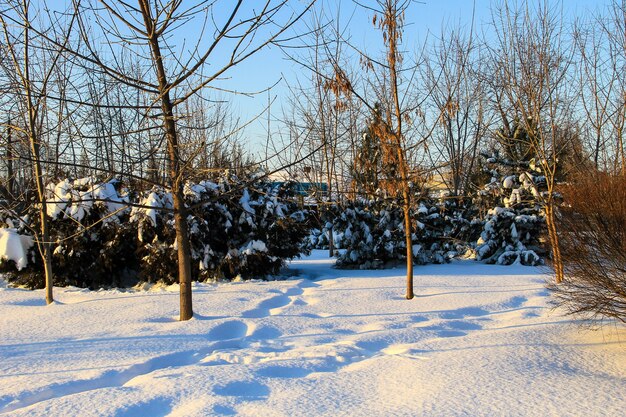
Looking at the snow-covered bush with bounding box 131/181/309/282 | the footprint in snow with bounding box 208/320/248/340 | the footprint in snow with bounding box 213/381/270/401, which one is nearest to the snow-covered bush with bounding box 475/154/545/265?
the snow-covered bush with bounding box 131/181/309/282

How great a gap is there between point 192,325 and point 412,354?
2.53 m

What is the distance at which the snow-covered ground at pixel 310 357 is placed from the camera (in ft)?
12.0

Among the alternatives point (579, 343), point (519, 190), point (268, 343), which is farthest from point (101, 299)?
point (519, 190)

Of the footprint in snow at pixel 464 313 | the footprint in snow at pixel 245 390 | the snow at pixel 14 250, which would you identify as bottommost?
the footprint in snow at pixel 245 390

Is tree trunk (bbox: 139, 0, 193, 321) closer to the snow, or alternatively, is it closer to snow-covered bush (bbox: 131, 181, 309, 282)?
snow-covered bush (bbox: 131, 181, 309, 282)

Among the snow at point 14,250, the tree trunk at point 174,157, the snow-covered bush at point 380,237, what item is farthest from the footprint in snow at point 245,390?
the snow-covered bush at point 380,237

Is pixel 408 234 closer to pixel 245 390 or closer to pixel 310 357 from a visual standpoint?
pixel 310 357

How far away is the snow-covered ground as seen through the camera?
144 inches

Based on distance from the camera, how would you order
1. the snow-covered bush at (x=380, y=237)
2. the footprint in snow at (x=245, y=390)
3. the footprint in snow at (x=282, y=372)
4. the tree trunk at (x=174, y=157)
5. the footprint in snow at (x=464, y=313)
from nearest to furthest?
the footprint in snow at (x=245, y=390) → the footprint in snow at (x=282, y=372) → the tree trunk at (x=174, y=157) → the footprint in snow at (x=464, y=313) → the snow-covered bush at (x=380, y=237)

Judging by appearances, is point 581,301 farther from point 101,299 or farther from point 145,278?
point 145,278

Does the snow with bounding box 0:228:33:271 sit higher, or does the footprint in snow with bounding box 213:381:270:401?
the snow with bounding box 0:228:33:271

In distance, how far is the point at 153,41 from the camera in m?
5.67

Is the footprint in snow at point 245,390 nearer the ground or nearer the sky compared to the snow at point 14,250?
nearer the ground

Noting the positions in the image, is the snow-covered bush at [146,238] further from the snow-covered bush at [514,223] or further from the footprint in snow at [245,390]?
the footprint in snow at [245,390]
